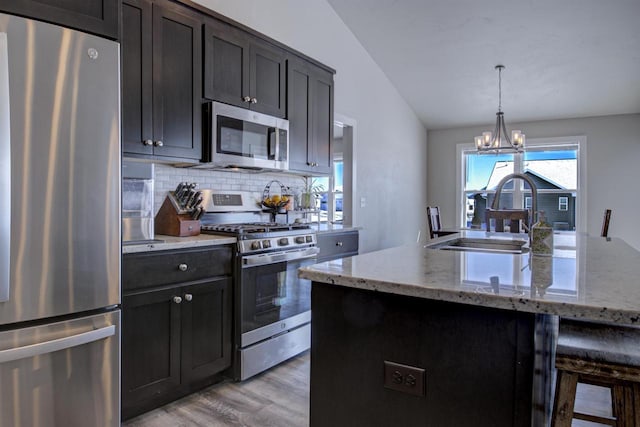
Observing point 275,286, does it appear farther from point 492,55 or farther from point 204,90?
point 492,55

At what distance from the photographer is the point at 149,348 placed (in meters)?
2.10

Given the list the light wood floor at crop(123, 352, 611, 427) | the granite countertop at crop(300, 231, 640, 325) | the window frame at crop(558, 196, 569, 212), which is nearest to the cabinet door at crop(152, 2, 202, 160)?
the light wood floor at crop(123, 352, 611, 427)

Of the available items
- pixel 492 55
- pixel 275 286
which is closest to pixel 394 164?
pixel 492 55

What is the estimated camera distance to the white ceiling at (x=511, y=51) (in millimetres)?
3924

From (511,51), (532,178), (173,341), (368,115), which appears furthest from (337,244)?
(532,178)

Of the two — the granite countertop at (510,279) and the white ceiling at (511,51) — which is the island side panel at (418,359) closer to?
the granite countertop at (510,279)

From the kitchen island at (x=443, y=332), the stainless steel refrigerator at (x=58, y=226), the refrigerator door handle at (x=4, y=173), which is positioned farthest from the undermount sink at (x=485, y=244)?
the refrigerator door handle at (x=4, y=173)

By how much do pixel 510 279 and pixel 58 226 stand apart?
1595 millimetres

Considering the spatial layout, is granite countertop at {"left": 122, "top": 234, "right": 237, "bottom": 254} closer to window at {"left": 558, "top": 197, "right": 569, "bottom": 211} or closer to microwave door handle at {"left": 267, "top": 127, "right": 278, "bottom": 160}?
microwave door handle at {"left": 267, "top": 127, "right": 278, "bottom": 160}

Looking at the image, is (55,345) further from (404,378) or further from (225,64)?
(225,64)

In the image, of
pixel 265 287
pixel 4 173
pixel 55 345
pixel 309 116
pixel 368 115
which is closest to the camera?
pixel 4 173

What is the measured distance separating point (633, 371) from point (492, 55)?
4336mm

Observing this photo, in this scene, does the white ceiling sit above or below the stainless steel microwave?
above

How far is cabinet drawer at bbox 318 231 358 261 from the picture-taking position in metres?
3.34
